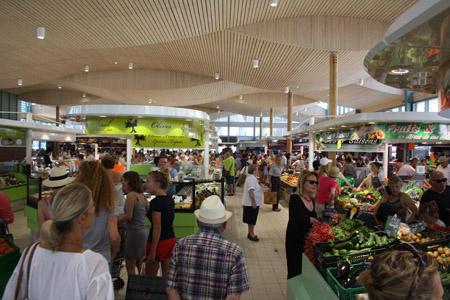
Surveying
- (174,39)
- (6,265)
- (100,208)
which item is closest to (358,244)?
(100,208)

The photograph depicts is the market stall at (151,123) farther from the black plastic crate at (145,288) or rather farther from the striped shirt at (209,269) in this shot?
the striped shirt at (209,269)

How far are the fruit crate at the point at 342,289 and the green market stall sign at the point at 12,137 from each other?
1123 cm

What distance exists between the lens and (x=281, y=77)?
1555 cm

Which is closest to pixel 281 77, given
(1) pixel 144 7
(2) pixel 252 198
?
(1) pixel 144 7

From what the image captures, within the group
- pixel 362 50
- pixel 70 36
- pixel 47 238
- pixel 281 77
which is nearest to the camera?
pixel 47 238

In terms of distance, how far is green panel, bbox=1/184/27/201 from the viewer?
403 inches

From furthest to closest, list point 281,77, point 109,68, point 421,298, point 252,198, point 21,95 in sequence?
point 21,95, point 109,68, point 281,77, point 252,198, point 421,298

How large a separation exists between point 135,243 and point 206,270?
7.20 feet

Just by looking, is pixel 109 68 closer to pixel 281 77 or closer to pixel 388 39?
pixel 281 77

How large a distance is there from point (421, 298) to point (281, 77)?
14.7m

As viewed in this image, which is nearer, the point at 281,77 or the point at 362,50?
the point at 362,50

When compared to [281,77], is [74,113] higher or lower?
lower

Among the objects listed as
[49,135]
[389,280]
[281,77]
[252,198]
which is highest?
[281,77]

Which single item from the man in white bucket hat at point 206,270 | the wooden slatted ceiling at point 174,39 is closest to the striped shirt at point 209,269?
the man in white bucket hat at point 206,270
